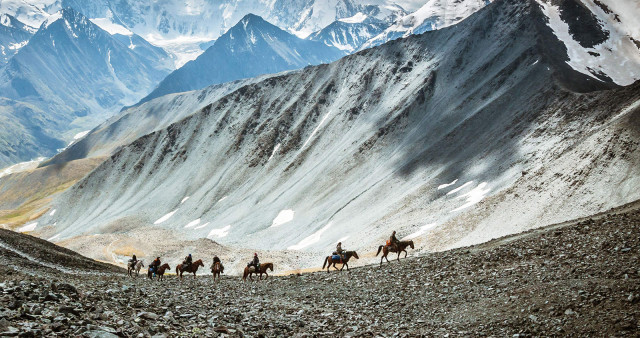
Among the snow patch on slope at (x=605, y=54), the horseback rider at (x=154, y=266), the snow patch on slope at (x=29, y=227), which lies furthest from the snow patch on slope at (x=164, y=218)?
the snow patch on slope at (x=605, y=54)

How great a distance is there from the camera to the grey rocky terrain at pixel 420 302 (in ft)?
47.0

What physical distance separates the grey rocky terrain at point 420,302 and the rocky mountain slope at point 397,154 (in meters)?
26.9

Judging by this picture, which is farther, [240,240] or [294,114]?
[294,114]

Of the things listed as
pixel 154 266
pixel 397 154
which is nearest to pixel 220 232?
pixel 397 154

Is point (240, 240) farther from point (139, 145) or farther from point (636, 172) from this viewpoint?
point (139, 145)

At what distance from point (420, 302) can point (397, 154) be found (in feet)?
282

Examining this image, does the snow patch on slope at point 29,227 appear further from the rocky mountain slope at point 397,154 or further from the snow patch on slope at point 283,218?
the snow patch on slope at point 283,218

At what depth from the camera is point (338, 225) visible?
86.2 metres

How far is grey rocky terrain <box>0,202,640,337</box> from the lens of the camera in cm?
1433

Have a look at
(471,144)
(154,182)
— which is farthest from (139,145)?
(471,144)

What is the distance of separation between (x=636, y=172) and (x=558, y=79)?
5152 centimetres

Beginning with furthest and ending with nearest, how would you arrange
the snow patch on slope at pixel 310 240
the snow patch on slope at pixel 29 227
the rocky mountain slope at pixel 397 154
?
the snow patch on slope at pixel 29 227 → the snow patch on slope at pixel 310 240 → the rocky mountain slope at pixel 397 154

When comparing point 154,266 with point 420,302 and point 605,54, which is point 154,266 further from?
point 605,54

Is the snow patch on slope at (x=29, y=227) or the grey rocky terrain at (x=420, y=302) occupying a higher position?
the snow patch on slope at (x=29, y=227)
